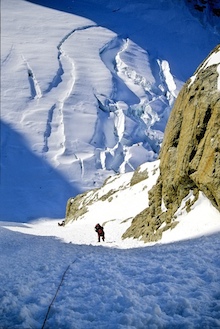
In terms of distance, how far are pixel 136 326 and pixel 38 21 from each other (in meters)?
74.4

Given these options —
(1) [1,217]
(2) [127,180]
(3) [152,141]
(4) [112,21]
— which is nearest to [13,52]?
(4) [112,21]

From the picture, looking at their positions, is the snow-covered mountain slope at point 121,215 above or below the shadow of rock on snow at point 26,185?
above

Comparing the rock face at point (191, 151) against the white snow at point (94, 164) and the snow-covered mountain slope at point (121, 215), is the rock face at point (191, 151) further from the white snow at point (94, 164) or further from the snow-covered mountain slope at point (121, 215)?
the white snow at point (94, 164)

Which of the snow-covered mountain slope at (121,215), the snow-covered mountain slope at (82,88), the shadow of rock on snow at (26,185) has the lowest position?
the shadow of rock on snow at (26,185)

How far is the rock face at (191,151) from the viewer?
37.7ft

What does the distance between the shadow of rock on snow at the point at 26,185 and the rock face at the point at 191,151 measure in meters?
24.1

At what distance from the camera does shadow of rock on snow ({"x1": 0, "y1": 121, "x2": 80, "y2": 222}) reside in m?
37.9

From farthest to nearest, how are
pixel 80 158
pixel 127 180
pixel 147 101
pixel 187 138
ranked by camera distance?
pixel 147 101
pixel 80 158
pixel 127 180
pixel 187 138

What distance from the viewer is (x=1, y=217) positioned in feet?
120

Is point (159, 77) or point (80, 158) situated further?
point (159, 77)

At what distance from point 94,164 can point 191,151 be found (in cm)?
3142

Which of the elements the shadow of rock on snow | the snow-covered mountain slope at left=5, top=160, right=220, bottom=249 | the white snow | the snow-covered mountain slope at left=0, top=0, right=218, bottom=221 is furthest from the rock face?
the snow-covered mountain slope at left=0, top=0, right=218, bottom=221

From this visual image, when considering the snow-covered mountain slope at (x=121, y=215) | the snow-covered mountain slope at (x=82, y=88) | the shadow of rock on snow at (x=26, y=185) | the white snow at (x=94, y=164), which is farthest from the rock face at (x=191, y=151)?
the snow-covered mountain slope at (x=82, y=88)

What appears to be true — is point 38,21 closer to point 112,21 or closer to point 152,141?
point 112,21
